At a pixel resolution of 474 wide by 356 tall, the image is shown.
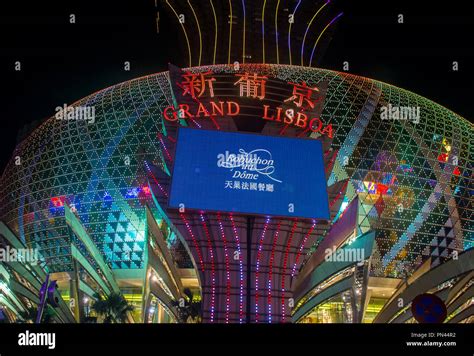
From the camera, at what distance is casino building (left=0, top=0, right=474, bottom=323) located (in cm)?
4041

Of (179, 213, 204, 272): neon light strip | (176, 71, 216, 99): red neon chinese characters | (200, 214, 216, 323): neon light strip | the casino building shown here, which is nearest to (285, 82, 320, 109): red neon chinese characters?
the casino building

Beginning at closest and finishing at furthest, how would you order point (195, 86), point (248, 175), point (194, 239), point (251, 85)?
point (248, 175)
point (194, 239)
point (195, 86)
point (251, 85)

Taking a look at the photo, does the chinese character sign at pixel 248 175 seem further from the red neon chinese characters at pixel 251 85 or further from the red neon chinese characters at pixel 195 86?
the red neon chinese characters at pixel 251 85

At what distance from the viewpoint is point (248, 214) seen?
37.8 metres

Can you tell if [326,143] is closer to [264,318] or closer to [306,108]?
[306,108]

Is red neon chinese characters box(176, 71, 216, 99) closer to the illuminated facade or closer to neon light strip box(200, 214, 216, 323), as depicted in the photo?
neon light strip box(200, 214, 216, 323)

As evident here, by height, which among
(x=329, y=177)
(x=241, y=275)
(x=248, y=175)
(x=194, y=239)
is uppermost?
(x=329, y=177)

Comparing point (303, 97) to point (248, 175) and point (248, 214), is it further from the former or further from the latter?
point (248, 214)

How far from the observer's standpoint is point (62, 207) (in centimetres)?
5944

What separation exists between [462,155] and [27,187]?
48.5 metres

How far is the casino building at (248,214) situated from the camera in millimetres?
40406

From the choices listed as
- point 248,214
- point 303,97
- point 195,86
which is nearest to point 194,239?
point 248,214

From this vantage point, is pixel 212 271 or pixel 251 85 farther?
pixel 251 85
